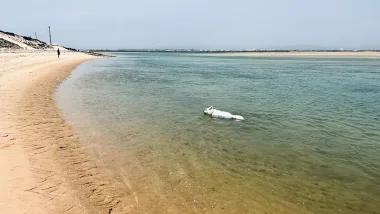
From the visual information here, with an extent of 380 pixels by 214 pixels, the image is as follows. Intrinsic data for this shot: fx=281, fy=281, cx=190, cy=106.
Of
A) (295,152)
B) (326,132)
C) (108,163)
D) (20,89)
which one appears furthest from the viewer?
(20,89)

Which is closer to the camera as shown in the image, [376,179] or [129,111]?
[376,179]

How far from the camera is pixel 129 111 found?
17.5 metres

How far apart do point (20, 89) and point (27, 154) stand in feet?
45.0

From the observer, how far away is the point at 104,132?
42.8 ft

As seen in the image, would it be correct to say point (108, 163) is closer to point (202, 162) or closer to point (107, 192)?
point (107, 192)

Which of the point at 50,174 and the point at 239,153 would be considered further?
the point at 239,153

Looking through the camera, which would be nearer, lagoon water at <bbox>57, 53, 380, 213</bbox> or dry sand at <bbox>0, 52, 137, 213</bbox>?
dry sand at <bbox>0, 52, 137, 213</bbox>

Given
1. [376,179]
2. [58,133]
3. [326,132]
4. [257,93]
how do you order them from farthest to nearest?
[257,93] < [326,132] < [58,133] < [376,179]

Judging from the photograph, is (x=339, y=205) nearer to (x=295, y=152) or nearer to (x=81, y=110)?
(x=295, y=152)

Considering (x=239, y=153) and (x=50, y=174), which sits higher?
(x=50, y=174)

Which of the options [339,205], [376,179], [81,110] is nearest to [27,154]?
[81,110]

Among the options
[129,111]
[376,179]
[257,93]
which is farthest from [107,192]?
[257,93]

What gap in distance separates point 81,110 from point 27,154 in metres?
8.07

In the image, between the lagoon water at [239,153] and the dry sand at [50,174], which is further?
the lagoon water at [239,153]
